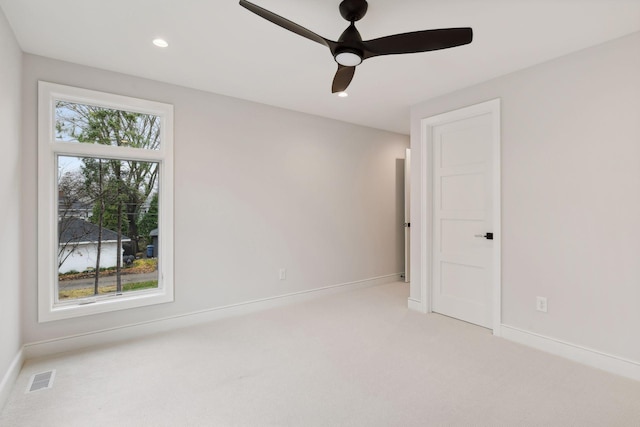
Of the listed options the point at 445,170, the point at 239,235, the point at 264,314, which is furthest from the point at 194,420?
the point at 445,170

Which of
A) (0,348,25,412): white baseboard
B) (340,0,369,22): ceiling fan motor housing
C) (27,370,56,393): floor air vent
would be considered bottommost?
(27,370,56,393): floor air vent

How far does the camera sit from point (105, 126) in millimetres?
2994

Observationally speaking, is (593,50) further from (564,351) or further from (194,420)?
(194,420)

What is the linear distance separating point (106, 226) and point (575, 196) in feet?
13.5

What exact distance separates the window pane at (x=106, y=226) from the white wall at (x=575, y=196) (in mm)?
3486

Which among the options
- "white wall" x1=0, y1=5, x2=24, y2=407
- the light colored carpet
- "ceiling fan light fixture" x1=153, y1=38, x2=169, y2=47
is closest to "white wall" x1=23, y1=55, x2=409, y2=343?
"white wall" x1=0, y1=5, x2=24, y2=407

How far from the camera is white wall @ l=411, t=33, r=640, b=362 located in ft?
7.66

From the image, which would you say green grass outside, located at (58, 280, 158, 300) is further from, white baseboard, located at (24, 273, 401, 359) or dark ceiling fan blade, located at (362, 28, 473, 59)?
dark ceiling fan blade, located at (362, 28, 473, 59)

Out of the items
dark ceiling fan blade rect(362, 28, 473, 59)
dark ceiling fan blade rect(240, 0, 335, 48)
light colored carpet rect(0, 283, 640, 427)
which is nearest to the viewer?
dark ceiling fan blade rect(240, 0, 335, 48)

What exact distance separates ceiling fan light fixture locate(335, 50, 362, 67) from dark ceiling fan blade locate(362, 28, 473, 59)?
0.07 meters

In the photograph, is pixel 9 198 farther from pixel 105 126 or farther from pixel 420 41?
pixel 420 41

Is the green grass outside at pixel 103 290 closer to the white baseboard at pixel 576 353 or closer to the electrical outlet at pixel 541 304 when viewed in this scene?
the white baseboard at pixel 576 353

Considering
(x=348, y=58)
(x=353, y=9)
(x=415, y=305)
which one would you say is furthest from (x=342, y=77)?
(x=415, y=305)

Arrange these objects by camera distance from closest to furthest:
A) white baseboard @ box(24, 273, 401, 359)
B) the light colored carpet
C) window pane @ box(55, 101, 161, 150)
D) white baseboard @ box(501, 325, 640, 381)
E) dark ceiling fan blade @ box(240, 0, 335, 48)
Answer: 1. dark ceiling fan blade @ box(240, 0, 335, 48)
2. the light colored carpet
3. white baseboard @ box(501, 325, 640, 381)
4. white baseboard @ box(24, 273, 401, 359)
5. window pane @ box(55, 101, 161, 150)
